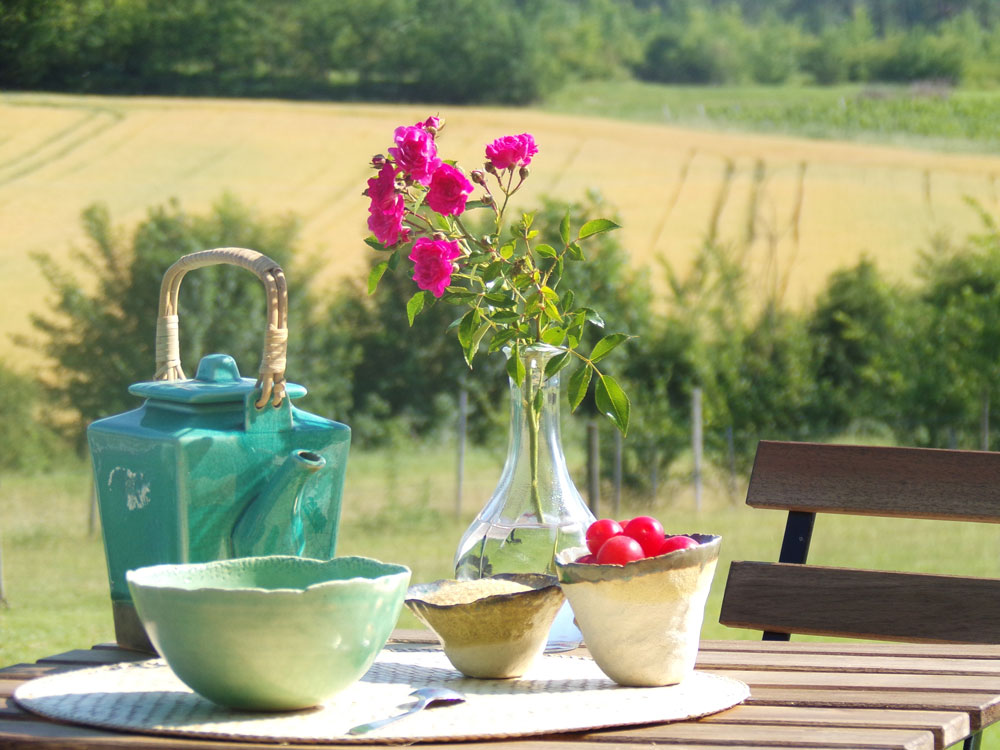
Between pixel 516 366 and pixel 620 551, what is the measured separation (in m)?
0.17

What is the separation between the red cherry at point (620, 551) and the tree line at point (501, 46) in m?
9.05

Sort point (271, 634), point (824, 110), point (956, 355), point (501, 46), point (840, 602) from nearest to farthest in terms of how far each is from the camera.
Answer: point (271, 634), point (840, 602), point (956, 355), point (501, 46), point (824, 110)

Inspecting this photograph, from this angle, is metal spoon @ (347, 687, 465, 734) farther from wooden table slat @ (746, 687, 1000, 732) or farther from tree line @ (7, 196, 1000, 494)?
tree line @ (7, 196, 1000, 494)

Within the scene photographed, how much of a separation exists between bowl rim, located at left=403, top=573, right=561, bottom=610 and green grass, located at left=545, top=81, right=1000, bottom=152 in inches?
369

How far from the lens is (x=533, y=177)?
10578mm

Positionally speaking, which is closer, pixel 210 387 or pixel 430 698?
pixel 430 698

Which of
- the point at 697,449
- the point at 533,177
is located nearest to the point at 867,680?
the point at 697,449

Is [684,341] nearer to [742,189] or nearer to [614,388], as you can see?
Result: [742,189]

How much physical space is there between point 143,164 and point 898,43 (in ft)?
19.6

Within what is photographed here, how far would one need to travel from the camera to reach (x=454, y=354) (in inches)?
345

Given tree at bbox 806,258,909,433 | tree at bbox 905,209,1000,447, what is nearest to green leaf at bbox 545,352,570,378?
tree at bbox 905,209,1000,447

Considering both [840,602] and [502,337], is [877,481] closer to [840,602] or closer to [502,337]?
[840,602]

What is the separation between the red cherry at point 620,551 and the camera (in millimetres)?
732

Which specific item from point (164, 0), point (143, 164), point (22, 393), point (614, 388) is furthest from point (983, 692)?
point (143, 164)
